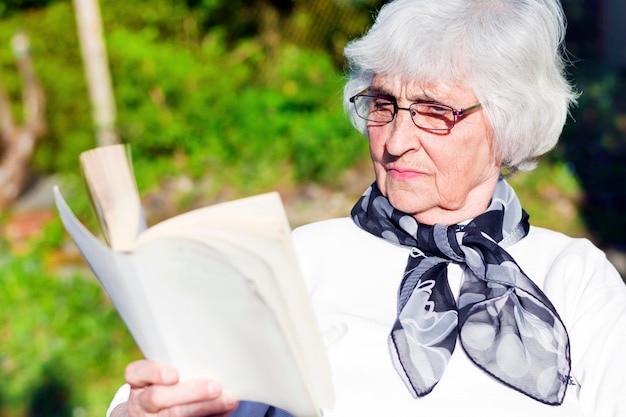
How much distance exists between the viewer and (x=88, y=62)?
5992 mm

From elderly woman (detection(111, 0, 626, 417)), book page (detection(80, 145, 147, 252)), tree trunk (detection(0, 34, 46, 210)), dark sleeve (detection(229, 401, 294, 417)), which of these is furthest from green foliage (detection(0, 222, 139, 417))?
book page (detection(80, 145, 147, 252))

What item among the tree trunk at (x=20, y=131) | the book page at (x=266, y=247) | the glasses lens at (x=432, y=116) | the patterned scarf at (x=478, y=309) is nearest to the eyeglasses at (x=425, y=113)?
the glasses lens at (x=432, y=116)

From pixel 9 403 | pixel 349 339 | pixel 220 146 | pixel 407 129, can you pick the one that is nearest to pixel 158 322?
pixel 349 339

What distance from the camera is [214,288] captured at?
1.16 m

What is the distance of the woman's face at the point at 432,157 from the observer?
1680 millimetres

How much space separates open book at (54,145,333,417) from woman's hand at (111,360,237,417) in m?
0.02

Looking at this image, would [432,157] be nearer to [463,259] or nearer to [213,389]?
[463,259]

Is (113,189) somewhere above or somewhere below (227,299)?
above

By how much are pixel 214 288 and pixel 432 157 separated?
0.71m

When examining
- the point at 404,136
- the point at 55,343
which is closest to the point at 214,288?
the point at 404,136

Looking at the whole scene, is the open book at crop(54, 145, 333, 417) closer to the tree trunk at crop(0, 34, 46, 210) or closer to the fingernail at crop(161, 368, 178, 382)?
the fingernail at crop(161, 368, 178, 382)

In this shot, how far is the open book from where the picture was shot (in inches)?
43.3

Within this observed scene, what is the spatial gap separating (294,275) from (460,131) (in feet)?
2.36

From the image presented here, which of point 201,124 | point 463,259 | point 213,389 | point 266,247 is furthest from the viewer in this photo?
point 201,124
